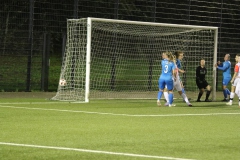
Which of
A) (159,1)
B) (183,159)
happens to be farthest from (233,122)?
(159,1)

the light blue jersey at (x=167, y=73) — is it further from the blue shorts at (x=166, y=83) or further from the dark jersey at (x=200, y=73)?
the dark jersey at (x=200, y=73)

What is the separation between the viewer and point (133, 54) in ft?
90.9

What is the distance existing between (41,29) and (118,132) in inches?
624

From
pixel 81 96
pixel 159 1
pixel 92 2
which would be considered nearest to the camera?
pixel 81 96

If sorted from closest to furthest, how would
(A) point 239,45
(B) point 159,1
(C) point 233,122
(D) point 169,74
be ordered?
1. (C) point 233,122
2. (D) point 169,74
3. (B) point 159,1
4. (A) point 239,45

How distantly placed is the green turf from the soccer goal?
18.1 ft

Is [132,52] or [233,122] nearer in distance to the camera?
[233,122]

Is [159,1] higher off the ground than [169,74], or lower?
→ higher

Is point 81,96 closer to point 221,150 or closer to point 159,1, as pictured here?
point 159,1

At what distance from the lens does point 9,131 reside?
1262 centimetres

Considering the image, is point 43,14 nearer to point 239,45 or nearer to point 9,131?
point 239,45

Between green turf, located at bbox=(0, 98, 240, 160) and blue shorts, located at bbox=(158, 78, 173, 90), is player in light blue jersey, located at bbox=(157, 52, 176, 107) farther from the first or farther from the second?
green turf, located at bbox=(0, 98, 240, 160)

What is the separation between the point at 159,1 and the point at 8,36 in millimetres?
8031

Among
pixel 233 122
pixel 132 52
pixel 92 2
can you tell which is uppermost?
pixel 92 2
